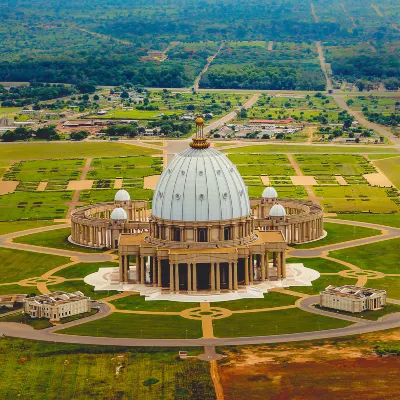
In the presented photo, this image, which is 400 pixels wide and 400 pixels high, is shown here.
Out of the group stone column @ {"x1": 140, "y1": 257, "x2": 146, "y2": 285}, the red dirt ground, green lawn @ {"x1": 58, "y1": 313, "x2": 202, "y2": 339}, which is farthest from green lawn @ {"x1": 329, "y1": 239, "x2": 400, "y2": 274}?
the red dirt ground

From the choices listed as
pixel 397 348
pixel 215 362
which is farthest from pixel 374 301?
pixel 215 362

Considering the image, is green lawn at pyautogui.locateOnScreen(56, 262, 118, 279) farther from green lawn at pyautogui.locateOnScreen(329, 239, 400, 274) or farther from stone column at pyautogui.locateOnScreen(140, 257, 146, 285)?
green lawn at pyautogui.locateOnScreen(329, 239, 400, 274)

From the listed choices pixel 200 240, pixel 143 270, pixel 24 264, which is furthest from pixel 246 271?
pixel 24 264

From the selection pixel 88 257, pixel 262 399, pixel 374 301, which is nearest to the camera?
pixel 262 399

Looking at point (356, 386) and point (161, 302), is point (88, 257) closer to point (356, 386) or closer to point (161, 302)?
point (161, 302)

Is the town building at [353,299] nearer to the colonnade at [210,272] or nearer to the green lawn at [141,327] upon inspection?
the colonnade at [210,272]

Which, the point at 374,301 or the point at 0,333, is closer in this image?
the point at 0,333

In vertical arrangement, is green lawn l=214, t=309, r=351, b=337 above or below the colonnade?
below
